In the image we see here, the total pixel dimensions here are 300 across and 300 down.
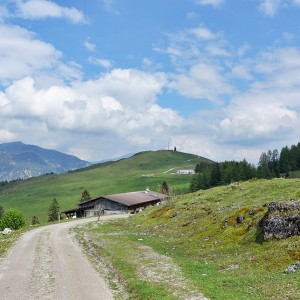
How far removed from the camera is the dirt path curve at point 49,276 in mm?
21500

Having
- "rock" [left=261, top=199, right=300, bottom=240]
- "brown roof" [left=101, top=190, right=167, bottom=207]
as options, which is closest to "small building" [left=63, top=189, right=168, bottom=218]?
"brown roof" [left=101, top=190, right=167, bottom=207]

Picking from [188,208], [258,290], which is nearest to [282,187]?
[188,208]

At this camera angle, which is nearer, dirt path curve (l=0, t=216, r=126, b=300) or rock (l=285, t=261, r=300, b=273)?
dirt path curve (l=0, t=216, r=126, b=300)

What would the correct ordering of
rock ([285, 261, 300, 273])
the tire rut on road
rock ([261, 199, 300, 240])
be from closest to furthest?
1. the tire rut on road
2. rock ([285, 261, 300, 273])
3. rock ([261, 199, 300, 240])

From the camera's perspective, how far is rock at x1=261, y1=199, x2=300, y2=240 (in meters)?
31.0

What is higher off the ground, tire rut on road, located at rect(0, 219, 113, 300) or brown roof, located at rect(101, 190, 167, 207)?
brown roof, located at rect(101, 190, 167, 207)

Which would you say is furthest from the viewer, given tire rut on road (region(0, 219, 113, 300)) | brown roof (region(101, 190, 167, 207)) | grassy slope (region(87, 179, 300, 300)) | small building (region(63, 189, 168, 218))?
brown roof (region(101, 190, 167, 207))

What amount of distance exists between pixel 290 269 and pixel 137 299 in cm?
1023

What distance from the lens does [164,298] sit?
63.2 feet

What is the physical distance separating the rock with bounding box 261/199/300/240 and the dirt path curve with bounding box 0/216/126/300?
51.0ft

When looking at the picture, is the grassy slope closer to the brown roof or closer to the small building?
the small building

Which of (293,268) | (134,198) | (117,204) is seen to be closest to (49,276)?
(293,268)

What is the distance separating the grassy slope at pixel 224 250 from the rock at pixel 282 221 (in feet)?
3.43

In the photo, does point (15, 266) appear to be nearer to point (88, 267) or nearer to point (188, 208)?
point (88, 267)
